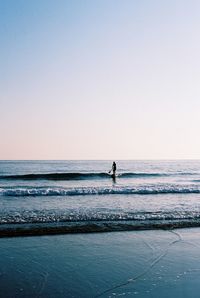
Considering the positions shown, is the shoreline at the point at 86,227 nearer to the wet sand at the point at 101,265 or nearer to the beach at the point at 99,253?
the beach at the point at 99,253

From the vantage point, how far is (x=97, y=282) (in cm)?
608

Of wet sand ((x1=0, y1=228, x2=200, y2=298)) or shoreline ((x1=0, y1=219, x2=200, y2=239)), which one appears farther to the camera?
shoreline ((x1=0, y1=219, x2=200, y2=239))

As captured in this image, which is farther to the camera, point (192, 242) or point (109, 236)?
point (109, 236)

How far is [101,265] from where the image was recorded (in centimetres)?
705

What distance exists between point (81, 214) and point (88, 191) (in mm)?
9888

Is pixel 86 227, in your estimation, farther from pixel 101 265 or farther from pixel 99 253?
pixel 101 265

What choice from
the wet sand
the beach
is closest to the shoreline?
the beach

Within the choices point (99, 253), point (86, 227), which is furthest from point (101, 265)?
point (86, 227)

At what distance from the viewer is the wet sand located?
5.74 m

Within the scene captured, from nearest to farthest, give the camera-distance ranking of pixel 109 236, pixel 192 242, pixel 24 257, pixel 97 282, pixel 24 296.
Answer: pixel 24 296, pixel 97 282, pixel 24 257, pixel 192 242, pixel 109 236

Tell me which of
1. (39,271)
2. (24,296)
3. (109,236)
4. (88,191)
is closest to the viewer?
(24,296)

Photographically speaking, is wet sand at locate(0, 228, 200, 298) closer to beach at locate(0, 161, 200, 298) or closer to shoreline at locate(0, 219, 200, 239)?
beach at locate(0, 161, 200, 298)

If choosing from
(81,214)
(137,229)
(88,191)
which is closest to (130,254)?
(137,229)

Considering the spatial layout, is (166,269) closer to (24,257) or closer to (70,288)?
(70,288)
